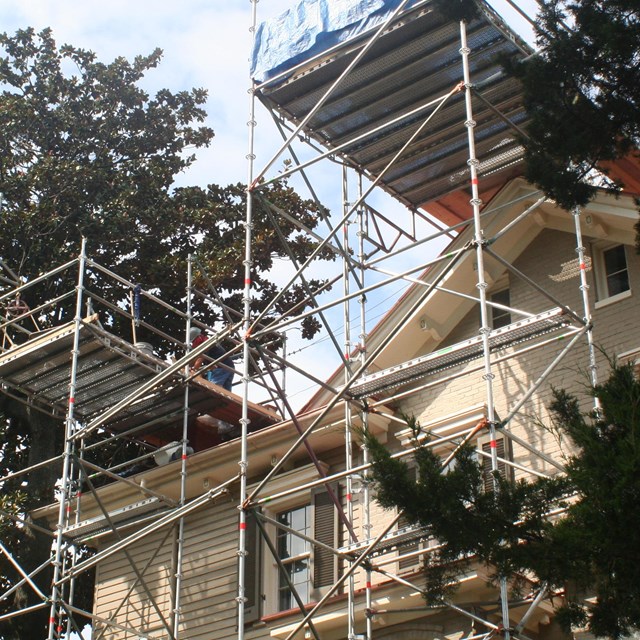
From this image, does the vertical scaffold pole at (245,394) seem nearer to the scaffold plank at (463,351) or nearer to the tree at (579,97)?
the scaffold plank at (463,351)

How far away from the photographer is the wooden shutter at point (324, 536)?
17250 mm

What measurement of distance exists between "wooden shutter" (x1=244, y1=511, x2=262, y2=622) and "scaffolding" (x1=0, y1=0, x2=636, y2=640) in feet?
0.20

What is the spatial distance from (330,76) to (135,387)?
5.58 meters

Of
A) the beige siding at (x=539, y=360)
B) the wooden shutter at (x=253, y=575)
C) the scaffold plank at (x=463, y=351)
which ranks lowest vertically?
the wooden shutter at (x=253, y=575)

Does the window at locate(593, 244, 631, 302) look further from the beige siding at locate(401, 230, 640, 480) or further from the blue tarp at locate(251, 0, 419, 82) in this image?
the blue tarp at locate(251, 0, 419, 82)

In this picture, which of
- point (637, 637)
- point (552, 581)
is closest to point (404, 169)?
point (637, 637)

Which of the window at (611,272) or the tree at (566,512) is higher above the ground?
the window at (611,272)

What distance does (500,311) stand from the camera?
58.1ft

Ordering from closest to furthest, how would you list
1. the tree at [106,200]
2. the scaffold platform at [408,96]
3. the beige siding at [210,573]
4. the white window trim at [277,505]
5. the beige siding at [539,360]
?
1. the beige siding at [539,360]
2. the scaffold platform at [408,96]
3. the white window trim at [277,505]
4. the beige siding at [210,573]
5. the tree at [106,200]

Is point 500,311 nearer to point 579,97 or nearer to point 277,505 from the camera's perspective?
point 277,505

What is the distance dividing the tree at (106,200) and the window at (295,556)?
8.35m

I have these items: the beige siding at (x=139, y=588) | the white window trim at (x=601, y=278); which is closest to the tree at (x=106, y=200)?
the beige siding at (x=139, y=588)

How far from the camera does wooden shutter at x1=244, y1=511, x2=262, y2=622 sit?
57.9 ft

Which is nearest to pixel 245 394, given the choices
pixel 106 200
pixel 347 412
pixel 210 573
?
pixel 347 412
